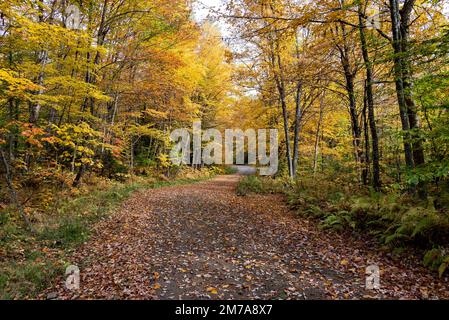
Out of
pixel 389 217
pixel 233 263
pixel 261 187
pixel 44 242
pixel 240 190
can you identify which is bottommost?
pixel 233 263

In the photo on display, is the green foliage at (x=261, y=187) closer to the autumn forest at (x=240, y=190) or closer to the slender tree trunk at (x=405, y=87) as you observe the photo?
the autumn forest at (x=240, y=190)

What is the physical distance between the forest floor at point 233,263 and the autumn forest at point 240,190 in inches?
1.5

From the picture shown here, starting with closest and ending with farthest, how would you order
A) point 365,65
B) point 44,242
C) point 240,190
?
point 44,242 → point 365,65 → point 240,190

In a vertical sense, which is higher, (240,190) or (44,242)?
(240,190)

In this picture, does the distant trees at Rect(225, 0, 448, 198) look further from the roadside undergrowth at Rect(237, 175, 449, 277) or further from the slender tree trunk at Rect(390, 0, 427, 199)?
the roadside undergrowth at Rect(237, 175, 449, 277)

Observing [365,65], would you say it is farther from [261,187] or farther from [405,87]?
[261,187]

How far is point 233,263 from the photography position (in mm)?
5246

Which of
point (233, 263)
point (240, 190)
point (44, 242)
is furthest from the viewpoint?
point (240, 190)

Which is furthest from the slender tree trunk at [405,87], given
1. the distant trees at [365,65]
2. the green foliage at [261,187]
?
the green foliage at [261,187]

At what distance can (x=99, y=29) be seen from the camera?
11.1 metres

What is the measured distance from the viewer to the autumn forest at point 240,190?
4.59m

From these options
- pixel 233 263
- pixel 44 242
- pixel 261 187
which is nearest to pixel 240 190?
pixel 261 187

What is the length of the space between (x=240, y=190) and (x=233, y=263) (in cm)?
876
